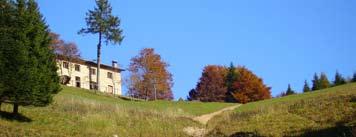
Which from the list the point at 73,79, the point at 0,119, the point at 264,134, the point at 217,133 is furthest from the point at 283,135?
the point at 73,79

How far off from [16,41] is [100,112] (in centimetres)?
1054

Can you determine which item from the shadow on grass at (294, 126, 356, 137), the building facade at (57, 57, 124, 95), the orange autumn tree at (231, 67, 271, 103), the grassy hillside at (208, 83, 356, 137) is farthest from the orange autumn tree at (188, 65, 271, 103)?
the shadow on grass at (294, 126, 356, 137)

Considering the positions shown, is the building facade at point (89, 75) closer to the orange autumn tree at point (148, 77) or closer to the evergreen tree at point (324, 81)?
the orange autumn tree at point (148, 77)

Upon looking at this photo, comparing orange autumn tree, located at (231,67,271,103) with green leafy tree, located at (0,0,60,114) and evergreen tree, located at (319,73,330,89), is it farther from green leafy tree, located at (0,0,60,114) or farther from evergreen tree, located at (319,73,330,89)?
green leafy tree, located at (0,0,60,114)

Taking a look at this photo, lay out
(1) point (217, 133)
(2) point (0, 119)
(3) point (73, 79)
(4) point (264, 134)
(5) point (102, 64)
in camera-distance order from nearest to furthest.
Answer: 1. (2) point (0, 119)
2. (4) point (264, 134)
3. (1) point (217, 133)
4. (3) point (73, 79)
5. (5) point (102, 64)

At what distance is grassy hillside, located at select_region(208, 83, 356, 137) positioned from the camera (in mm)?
34469

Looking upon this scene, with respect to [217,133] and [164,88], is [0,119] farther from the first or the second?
[164,88]

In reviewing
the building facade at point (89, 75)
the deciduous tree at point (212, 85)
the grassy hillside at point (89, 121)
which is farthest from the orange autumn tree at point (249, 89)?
the grassy hillside at point (89, 121)

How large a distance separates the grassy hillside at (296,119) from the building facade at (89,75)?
130 ft

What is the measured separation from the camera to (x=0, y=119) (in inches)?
1176

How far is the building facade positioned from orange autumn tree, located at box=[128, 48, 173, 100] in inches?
146

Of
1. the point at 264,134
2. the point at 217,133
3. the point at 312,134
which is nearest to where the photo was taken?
the point at 312,134

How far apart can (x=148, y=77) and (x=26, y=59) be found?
57.0m

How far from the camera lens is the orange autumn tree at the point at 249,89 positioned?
95.7 meters
